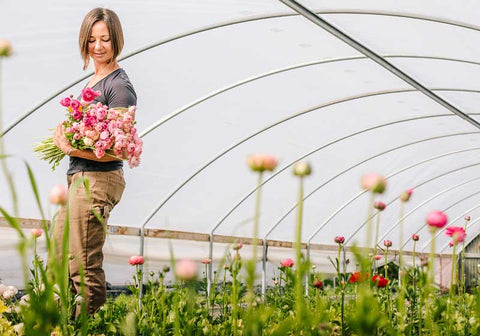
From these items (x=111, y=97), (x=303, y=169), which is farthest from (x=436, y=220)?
(x=111, y=97)

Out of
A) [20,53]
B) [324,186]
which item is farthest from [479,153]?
[20,53]

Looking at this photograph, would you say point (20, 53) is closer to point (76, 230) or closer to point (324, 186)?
point (76, 230)

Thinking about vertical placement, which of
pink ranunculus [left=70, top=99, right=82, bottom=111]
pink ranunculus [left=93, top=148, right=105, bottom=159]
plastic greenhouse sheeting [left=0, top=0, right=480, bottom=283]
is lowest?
pink ranunculus [left=93, top=148, right=105, bottom=159]

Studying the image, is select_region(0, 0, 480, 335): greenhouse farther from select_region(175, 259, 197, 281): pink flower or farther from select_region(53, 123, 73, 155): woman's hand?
select_region(175, 259, 197, 281): pink flower

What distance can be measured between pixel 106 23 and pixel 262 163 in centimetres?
232

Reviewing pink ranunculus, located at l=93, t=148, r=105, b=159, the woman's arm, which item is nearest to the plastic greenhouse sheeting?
the woman's arm

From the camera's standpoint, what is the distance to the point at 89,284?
3.18 meters

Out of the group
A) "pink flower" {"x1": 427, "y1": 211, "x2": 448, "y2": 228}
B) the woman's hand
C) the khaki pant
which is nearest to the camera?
"pink flower" {"x1": 427, "y1": 211, "x2": 448, "y2": 228}

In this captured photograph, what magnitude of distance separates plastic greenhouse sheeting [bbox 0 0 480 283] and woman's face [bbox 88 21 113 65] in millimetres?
1037

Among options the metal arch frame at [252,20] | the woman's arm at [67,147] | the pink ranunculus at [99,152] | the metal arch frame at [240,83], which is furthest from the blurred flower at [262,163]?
the metal arch frame at [240,83]

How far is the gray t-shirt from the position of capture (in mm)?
3203

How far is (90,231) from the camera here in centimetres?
314

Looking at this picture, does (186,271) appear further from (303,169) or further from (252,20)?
(252,20)

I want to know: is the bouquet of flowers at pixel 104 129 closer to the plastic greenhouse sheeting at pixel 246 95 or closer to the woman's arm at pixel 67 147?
the woman's arm at pixel 67 147
